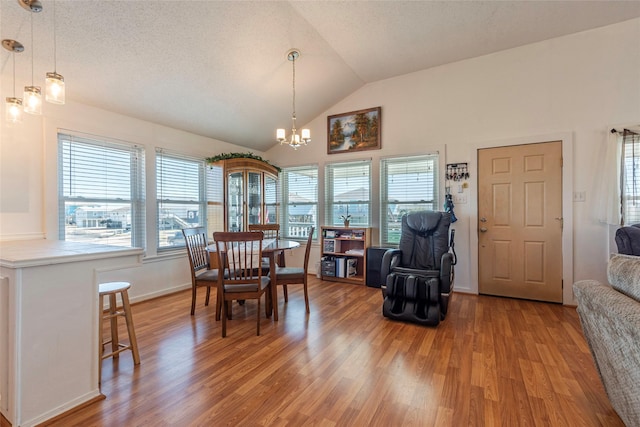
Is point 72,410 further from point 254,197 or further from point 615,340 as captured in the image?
point 254,197

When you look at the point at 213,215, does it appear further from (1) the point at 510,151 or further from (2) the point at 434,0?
(1) the point at 510,151

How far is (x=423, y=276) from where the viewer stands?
9.44ft

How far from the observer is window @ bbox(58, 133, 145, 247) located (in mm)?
2969

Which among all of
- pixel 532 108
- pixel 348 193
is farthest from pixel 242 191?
pixel 532 108

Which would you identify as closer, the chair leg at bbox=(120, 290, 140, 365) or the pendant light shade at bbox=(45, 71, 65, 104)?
the pendant light shade at bbox=(45, 71, 65, 104)

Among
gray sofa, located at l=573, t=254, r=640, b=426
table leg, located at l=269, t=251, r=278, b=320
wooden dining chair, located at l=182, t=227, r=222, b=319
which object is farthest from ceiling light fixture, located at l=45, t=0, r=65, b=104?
gray sofa, located at l=573, t=254, r=640, b=426

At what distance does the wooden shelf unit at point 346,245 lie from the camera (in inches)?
171

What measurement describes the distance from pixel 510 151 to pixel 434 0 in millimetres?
1984

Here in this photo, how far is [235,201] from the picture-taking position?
4391 millimetres

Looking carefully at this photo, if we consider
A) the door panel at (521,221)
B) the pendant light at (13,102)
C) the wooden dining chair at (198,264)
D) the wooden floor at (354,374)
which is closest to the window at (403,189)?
the door panel at (521,221)

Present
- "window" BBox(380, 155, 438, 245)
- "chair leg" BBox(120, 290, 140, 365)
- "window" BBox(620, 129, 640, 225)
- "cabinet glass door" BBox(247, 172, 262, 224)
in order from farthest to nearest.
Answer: "cabinet glass door" BBox(247, 172, 262, 224) → "window" BBox(380, 155, 438, 245) → "window" BBox(620, 129, 640, 225) → "chair leg" BBox(120, 290, 140, 365)

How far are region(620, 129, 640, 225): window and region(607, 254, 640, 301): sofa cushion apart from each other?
2.32 meters

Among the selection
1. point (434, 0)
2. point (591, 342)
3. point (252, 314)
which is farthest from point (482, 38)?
point (252, 314)

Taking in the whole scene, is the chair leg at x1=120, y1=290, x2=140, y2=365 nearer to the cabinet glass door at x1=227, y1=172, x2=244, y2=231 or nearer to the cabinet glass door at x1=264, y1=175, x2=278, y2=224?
the cabinet glass door at x1=227, y1=172, x2=244, y2=231
